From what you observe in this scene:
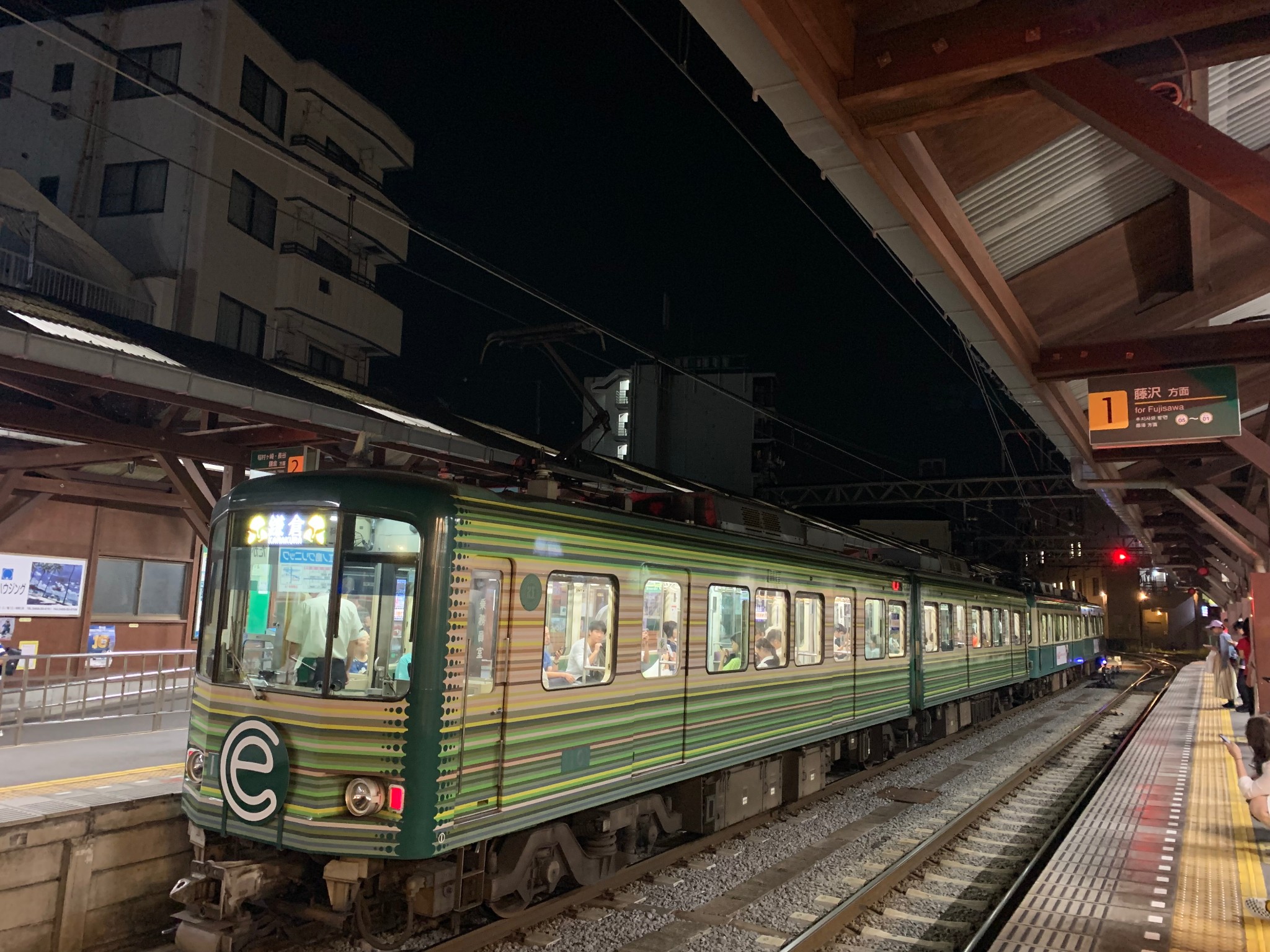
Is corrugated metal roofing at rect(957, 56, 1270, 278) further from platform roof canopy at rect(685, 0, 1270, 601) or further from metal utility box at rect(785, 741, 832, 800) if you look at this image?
metal utility box at rect(785, 741, 832, 800)

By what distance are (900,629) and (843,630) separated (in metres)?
2.20

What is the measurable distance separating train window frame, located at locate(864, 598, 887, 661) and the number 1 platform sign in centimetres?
391

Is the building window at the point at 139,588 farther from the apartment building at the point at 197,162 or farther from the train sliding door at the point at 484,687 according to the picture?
the train sliding door at the point at 484,687

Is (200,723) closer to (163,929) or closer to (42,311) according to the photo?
(163,929)

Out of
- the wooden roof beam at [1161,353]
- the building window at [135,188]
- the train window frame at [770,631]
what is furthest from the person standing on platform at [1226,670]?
the building window at [135,188]

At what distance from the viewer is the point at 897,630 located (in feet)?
37.1

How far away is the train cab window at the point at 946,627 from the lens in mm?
→ 13039

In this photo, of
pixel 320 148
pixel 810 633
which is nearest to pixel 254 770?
pixel 810 633

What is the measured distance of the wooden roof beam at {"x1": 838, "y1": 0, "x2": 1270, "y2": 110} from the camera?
9.31ft

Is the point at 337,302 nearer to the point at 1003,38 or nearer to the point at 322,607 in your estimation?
the point at 322,607

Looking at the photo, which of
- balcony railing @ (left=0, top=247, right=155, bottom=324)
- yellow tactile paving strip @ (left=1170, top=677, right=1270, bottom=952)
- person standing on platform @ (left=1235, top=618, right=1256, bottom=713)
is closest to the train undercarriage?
yellow tactile paving strip @ (left=1170, top=677, right=1270, bottom=952)

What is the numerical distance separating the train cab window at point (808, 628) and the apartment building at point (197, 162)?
1626 cm

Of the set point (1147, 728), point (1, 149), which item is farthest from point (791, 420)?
point (1, 149)

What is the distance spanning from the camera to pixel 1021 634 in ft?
60.5
